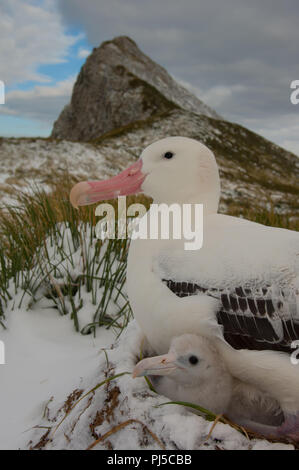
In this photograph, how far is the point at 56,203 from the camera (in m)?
4.28

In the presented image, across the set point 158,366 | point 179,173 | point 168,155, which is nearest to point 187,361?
point 158,366

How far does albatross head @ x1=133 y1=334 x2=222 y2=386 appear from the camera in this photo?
1713mm

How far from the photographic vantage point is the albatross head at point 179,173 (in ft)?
6.88

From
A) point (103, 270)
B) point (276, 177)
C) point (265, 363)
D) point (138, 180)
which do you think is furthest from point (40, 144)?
point (265, 363)

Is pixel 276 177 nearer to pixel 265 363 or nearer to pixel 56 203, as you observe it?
pixel 56 203

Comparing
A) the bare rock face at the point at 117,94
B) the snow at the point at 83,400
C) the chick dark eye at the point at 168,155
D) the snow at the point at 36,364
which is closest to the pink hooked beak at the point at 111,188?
the chick dark eye at the point at 168,155

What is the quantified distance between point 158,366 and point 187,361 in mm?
131

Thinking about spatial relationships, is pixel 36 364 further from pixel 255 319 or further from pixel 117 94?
pixel 117 94

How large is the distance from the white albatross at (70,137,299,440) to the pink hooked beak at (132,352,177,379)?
0.43 ft

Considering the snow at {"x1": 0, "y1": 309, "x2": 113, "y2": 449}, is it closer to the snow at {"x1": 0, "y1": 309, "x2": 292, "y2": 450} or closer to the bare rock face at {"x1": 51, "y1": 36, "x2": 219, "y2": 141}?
the snow at {"x1": 0, "y1": 309, "x2": 292, "y2": 450}

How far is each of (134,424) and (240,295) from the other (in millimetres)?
729

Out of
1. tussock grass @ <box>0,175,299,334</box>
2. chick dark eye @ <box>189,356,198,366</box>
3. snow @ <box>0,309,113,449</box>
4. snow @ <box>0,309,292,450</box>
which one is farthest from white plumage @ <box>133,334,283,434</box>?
tussock grass @ <box>0,175,299,334</box>

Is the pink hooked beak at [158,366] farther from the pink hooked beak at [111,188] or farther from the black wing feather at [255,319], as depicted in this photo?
the pink hooked beak at [111,188]

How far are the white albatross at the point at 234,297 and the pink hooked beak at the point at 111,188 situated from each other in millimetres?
432
